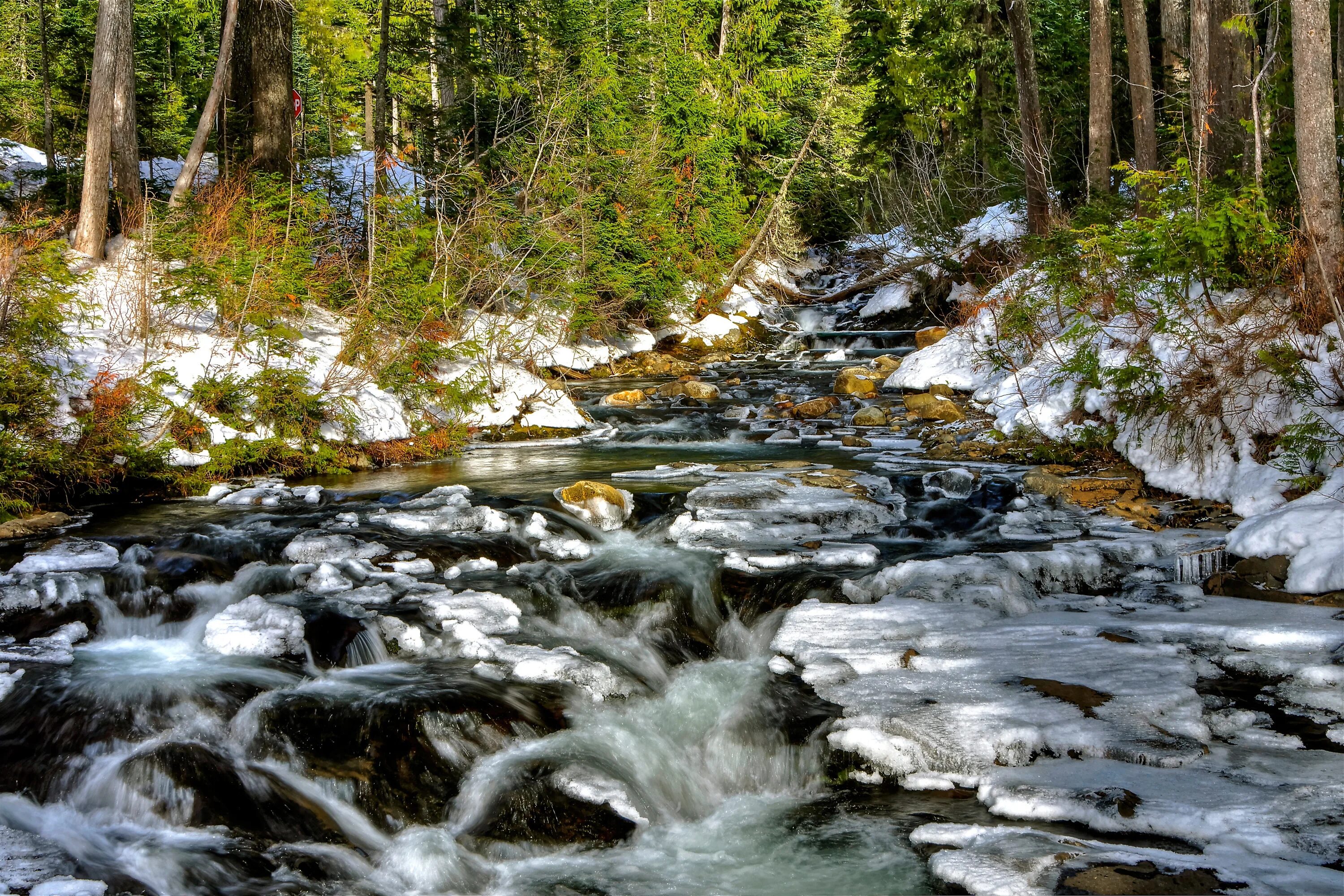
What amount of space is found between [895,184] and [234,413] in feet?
57.0

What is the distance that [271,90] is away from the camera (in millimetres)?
14266

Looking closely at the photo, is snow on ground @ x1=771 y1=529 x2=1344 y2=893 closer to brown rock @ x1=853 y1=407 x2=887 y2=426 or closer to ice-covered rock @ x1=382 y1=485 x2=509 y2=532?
ice-covered rock @ x1=382 y1=485 x2=509 y2=532

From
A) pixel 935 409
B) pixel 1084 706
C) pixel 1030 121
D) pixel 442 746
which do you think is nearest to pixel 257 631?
pixel 442 746

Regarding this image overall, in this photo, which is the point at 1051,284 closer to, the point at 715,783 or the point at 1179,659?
the point at 1179,659

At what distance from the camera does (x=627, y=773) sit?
5402 millimetres

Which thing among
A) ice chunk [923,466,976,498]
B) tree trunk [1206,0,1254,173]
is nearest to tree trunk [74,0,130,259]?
ice chunk [923,466,976,498]

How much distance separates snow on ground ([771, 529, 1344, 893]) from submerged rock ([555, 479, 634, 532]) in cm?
258

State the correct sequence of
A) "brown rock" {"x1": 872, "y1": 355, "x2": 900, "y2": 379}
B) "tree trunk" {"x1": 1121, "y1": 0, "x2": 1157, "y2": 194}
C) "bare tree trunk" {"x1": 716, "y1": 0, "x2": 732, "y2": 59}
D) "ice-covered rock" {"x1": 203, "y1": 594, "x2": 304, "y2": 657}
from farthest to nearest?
"bare tree trunk" {"x1": 716, "y1": 0, "x2": 732, "y2": 59}
"brown rock" {"x1": 872, "y1": 355, "x2": 900, "y2": 379}
"tree trunk" {"x1": 1121, "y1": 0, "x2": 1157, "y2": 194}
"ice-covered rock" {"x1": 203, "y1": 594, "x2": 304, "y2": 657}

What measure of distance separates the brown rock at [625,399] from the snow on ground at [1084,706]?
894cm

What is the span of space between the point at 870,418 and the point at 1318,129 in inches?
249

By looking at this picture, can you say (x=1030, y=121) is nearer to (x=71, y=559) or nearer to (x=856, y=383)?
(x=856, y=383)

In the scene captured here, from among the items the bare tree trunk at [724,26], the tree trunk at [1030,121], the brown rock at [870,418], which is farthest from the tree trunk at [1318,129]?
the bare tree trunk at [724,26]

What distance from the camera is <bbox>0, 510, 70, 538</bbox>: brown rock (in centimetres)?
783

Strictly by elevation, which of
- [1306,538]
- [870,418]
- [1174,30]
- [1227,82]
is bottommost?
[1306,538]
